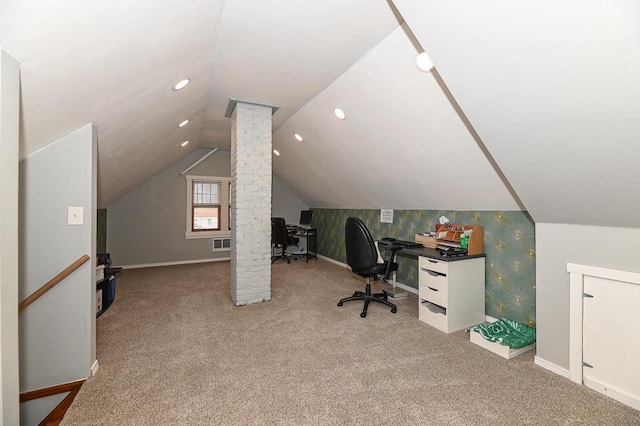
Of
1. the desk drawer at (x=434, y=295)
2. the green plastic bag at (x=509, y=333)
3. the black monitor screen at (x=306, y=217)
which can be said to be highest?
the black monitor screen at (x=306, y=217)

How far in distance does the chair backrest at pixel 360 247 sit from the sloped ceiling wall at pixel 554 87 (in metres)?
1.61

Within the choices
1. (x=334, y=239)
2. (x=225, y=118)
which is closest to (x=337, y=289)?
(x=334, y=239)

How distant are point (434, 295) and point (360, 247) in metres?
0.95

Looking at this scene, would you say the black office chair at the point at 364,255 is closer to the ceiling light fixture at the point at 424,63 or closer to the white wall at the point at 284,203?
the ceiling light fixture at the point at 424,63

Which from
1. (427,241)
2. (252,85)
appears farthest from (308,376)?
(252,85)

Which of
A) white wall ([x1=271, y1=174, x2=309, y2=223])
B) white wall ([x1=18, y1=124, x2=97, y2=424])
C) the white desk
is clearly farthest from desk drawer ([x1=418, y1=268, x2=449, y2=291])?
white wall ([x1=271, y1=174, x2=309, y2=223])

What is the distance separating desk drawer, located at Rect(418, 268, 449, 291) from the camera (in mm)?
2947

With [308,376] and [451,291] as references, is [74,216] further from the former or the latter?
[451,291]

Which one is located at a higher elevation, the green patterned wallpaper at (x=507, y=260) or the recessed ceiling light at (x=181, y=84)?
the recessed ceiling light at (x=181, y=84)

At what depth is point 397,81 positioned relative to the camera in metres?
2.63

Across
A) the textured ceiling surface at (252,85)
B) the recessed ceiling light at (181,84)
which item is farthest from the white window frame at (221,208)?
the recessed ceiling light at (181,84)

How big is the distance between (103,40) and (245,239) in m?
2.58

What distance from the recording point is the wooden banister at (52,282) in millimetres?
1908

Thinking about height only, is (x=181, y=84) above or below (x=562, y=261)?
above
